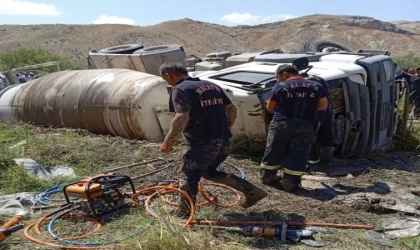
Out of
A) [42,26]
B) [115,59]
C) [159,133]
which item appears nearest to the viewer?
[159,133]

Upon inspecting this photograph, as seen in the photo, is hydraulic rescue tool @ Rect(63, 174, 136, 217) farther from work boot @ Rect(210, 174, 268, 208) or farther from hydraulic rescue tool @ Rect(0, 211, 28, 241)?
work boot @ Rect(210, 174, 268, 208)

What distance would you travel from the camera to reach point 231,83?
19.7 feet

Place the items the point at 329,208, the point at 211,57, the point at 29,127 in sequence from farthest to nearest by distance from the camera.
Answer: the point at 211,57
the point at 29,127
the point at 329,208

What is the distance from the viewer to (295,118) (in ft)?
15.7

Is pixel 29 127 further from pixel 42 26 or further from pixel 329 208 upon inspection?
pixel 42 26

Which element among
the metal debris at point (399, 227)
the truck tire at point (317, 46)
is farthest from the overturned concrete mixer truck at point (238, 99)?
the truck tire at point (317, 46)

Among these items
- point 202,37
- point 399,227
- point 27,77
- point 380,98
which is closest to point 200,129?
point 399,227

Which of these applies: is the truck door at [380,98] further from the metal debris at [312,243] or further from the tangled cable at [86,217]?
the metal debris at [312,243]

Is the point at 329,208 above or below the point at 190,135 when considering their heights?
below

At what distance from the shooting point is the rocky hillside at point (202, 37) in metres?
39.6

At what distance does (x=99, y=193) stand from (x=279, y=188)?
1.92 metres

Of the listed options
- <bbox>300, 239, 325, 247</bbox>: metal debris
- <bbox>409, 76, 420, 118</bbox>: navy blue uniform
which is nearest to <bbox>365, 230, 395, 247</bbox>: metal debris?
<bbox>300, 239, 325, 247</bbox>: metal debris

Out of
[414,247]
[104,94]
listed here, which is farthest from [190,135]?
[104,94]

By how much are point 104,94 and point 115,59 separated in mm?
2511
